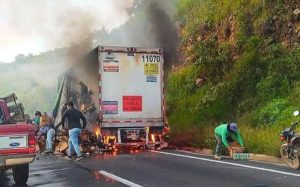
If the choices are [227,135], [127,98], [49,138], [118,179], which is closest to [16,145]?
[118,179]

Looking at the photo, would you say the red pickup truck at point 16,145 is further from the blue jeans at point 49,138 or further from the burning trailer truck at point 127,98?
the blue jeans at point 49,138

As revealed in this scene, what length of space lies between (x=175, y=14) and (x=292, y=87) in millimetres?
13148

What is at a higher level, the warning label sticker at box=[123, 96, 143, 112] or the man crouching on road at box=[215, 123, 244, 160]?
the warning label sticker at box=[123, 96, 143, 112]

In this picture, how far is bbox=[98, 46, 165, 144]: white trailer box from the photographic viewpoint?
16.0 meters

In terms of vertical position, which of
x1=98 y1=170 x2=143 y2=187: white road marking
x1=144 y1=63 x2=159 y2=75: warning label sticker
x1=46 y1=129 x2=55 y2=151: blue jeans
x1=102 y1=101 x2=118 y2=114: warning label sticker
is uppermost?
x1=144 y1=63 x2=159 y2=75: warning label sticker

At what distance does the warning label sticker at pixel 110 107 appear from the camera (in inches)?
630


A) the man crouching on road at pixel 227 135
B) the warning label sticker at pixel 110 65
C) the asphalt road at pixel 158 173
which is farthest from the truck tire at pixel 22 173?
the warning label sticker at pixel 110 65

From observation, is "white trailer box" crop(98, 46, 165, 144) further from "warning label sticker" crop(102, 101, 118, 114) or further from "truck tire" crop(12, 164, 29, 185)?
"truck tire" crop(12, 164, 29, 185)

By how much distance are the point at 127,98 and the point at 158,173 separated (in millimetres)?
5835

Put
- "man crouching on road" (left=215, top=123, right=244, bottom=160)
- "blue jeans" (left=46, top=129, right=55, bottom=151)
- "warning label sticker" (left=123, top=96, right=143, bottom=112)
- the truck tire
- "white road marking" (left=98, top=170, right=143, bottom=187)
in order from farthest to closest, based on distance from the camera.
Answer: "blue jeans" (left=46, top=129, right=55, bottom=151) < "warning label sticker" (left=123, top=96, right=143, bottom=112) < "man crouching on road" (left=215, top=123, right=244, bottom=160) < the truck tire < "white road marking" (left=98, top=170, right=143, bottom=187)

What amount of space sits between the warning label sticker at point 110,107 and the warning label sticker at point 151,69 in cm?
148

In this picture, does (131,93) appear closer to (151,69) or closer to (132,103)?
(132,103)

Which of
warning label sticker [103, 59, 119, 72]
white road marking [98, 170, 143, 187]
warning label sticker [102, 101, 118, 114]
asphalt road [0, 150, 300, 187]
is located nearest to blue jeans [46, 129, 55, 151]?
warning label sticker [102, 101, 118, 114]

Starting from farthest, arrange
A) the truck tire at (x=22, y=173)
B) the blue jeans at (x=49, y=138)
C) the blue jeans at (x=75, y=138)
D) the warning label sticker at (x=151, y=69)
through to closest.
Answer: the blue jeans at (x=49, y=138)
the warning label sticker at (x=151, y=69)
the blue jeans at (x=75, y=138)
the truck tire at (x=22, y=173)
